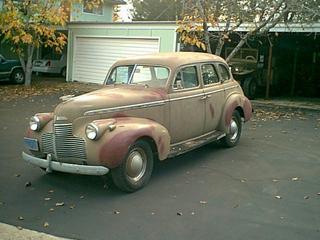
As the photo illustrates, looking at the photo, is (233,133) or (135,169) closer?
(135,169)

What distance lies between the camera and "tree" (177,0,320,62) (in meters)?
12.9

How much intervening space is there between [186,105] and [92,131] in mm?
2014

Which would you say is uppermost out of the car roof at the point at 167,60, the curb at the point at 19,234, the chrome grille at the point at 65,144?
the car roof at the point at 167,60

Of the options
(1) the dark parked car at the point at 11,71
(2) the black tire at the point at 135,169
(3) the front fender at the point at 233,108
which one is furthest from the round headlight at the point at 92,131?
(1) the dark parked car at the point at 11,71

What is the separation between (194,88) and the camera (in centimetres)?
745

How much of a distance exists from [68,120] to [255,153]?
152 inches

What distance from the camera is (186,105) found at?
7.09m

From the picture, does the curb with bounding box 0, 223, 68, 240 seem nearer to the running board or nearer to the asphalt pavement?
the asphalt pavement

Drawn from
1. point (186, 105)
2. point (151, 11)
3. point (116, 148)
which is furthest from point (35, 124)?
point (151, 11)

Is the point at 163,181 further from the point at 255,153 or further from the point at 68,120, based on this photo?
the point at 255,153

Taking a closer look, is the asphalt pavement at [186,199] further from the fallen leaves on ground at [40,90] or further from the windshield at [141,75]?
the fallen leaves on ground at [40,90]

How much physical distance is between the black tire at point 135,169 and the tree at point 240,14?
8.24m

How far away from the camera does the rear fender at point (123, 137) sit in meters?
5.52

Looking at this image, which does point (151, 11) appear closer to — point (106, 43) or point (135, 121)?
point (106, 43)
